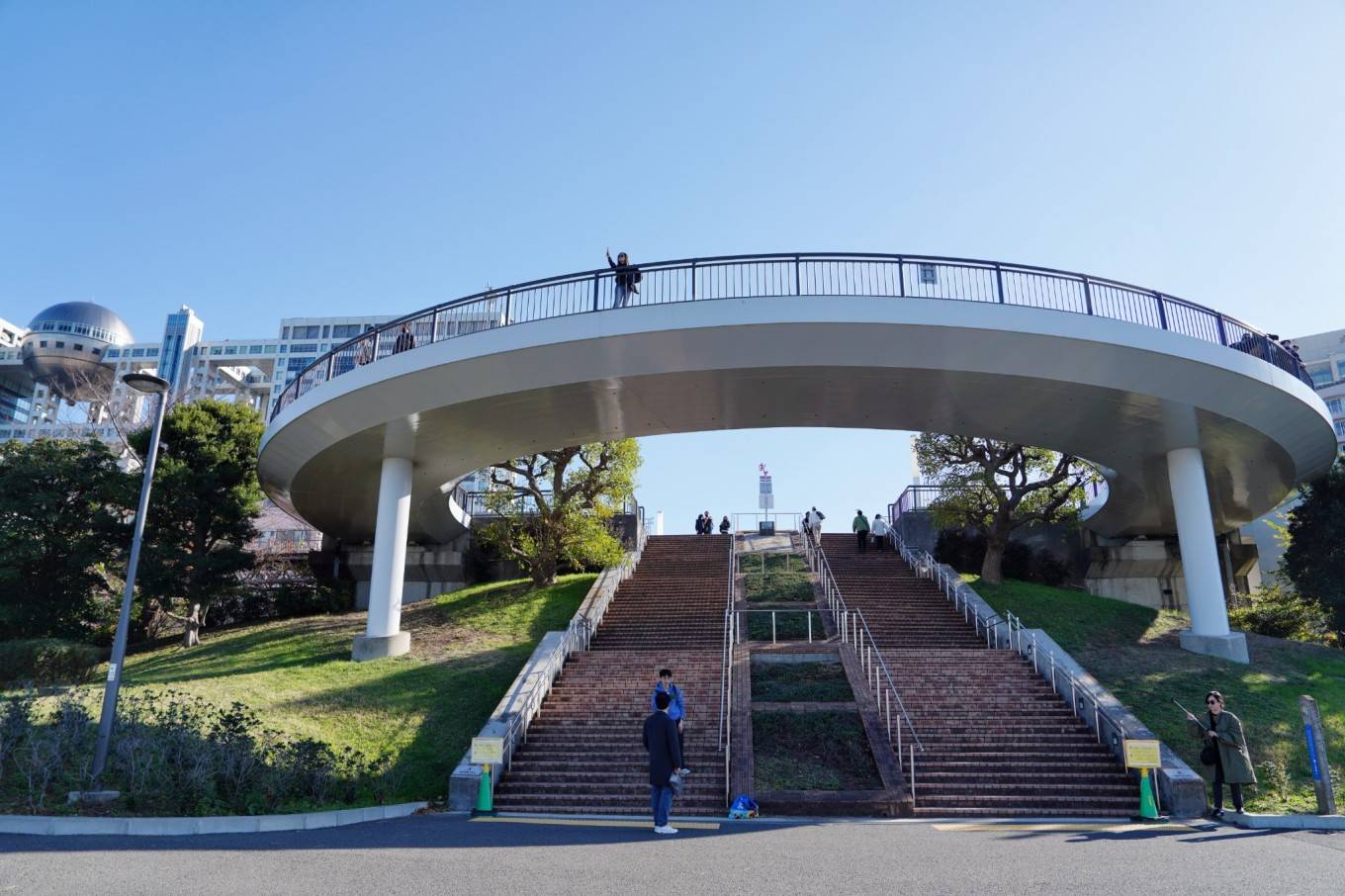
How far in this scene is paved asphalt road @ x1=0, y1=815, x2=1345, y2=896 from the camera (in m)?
5.68

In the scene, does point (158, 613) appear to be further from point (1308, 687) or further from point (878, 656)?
point (1308, 687)

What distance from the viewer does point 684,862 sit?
21.6ft

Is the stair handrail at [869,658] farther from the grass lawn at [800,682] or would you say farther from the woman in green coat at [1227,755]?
the woman in green coat at [1227,755]

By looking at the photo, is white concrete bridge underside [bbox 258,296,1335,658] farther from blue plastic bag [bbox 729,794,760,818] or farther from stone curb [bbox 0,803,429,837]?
stone curb [bbox 0,803,429,837]

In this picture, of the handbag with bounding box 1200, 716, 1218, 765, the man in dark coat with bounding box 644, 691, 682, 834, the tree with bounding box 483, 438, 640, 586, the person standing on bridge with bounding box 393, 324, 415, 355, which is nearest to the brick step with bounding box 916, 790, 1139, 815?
the handbag with bounding box 1200, 716, 1218, 765

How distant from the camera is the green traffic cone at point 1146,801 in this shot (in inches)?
376

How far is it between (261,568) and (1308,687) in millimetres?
29561

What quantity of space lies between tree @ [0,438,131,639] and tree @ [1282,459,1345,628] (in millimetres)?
33071

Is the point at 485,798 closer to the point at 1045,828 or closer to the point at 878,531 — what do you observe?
the point at 1045,828

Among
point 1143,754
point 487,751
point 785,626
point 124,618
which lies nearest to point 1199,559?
point 785,626

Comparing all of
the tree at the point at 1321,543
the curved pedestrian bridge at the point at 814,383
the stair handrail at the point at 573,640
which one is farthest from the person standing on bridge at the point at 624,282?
the tree at the point at 1321,543

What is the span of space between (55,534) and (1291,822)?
A: 87.9 ft

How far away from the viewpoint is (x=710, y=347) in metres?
15.3

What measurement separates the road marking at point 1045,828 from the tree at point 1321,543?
62.2 ft
